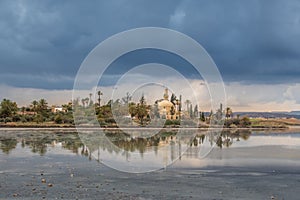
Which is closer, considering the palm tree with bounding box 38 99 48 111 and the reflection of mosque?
the reflection of mosque

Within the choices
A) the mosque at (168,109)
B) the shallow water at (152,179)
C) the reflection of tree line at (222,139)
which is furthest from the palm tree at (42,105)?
the shallow water at (152,179)

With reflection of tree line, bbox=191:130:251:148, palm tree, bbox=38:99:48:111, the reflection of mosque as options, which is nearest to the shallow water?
the reflection of mosque

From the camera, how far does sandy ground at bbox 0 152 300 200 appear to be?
14.1m

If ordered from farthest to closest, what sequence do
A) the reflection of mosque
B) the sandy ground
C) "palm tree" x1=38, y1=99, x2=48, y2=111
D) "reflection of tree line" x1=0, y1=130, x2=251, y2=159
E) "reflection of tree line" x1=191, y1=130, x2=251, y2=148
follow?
"palm tree" x1=38, y1=99, x2=48, y2=111
"reflection of tree line" x1=191, y1=130, x2=251, y2=148
"reflection of tree line" x1=0, y1=130, x2=251, y2=159
the reflection of mosque
the sandy ground

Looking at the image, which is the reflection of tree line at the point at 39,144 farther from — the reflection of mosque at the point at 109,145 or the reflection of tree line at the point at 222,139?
the reflection of tree line at the point at 222,139

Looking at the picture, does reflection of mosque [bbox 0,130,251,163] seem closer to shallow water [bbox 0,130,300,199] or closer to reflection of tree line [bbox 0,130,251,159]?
reflection of tree line [bbox 0,130,251,159]

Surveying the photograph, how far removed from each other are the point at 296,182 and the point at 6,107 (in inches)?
3528

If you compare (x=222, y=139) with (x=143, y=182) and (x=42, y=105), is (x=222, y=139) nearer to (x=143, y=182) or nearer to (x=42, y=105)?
(x=143, y=182)

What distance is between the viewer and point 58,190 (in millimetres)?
14641

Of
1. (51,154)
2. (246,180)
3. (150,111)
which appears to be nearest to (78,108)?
(150,111)

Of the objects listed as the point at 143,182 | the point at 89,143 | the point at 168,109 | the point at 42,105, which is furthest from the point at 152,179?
the point at 168,109

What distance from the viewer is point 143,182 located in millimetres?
16781

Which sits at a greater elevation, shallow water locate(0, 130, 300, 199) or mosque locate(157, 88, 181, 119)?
mosque locate(157, 88, 181, 119)

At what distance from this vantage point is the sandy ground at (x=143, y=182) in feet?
46.4
